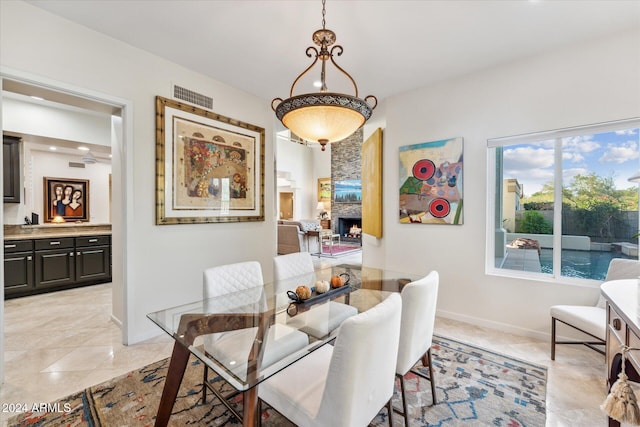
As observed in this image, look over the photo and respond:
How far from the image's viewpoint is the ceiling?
207cm

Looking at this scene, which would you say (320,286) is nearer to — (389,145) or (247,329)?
(247,329)

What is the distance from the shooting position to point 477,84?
9.98 feet

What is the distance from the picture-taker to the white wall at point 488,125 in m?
2.45

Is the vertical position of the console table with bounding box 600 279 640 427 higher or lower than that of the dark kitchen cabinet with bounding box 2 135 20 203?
lower

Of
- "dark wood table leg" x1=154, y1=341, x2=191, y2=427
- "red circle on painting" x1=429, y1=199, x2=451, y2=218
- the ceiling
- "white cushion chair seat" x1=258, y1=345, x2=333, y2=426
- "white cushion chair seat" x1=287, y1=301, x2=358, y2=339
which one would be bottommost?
"dark wood table leg" x1=154, y1=341, x2=191, y2=427

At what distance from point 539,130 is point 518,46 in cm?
82

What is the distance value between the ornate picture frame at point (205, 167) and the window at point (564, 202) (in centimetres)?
289

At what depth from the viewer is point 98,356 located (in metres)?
2.42

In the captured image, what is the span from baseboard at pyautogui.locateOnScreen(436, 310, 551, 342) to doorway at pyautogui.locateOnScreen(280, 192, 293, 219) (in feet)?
33.4

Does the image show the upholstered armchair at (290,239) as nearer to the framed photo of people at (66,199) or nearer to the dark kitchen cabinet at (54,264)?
the dark kitchen cabinet at (54,264)

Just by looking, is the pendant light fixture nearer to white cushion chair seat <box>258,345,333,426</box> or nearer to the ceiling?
the ceiling

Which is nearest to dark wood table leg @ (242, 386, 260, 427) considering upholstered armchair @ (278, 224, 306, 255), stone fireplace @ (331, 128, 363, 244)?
upholstered armchair @ (278, 224, 306, 255)

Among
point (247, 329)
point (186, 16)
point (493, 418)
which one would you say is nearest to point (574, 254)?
point (493, 418)

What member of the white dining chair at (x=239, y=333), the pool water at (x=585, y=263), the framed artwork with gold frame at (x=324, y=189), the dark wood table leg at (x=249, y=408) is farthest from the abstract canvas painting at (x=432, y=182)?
the framed artwork with gold frame at (x=324, y=189)
